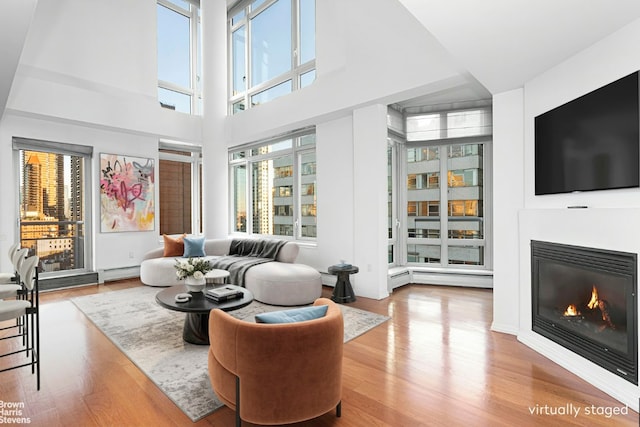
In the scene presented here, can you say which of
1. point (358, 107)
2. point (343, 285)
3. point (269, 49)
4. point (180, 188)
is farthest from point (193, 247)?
point (269, 49)

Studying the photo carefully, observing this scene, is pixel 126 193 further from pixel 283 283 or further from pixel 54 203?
pixel 283 283

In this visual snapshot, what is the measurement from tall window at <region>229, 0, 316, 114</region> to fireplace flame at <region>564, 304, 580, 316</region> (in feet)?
17.3

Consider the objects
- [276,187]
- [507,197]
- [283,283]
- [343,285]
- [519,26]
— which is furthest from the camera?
[276,187]

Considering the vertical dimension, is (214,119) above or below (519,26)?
above

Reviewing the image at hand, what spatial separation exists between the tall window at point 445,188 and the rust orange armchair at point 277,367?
4.32 meters

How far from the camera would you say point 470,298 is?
4.76 metres

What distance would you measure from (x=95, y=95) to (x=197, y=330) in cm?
481

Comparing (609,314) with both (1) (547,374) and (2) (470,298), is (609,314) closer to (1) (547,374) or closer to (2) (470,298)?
(1) (547,374)

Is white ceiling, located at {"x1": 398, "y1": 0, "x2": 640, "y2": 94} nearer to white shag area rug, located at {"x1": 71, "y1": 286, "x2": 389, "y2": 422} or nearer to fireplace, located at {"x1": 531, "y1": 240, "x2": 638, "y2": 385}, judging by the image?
fireplace, located at {"x1": 531, "y1": 240, "x2": 638, "y2": 385}

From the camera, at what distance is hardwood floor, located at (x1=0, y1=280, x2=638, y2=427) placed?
204cm

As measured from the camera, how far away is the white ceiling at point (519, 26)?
2086 mm

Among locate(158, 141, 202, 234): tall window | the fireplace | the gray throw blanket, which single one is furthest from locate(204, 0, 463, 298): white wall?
locate(158, 141, 202, 234): tall window

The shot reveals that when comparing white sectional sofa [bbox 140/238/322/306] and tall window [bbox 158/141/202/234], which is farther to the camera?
tall window [bbox 158/141/202/234]

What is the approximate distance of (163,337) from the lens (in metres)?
3.33
